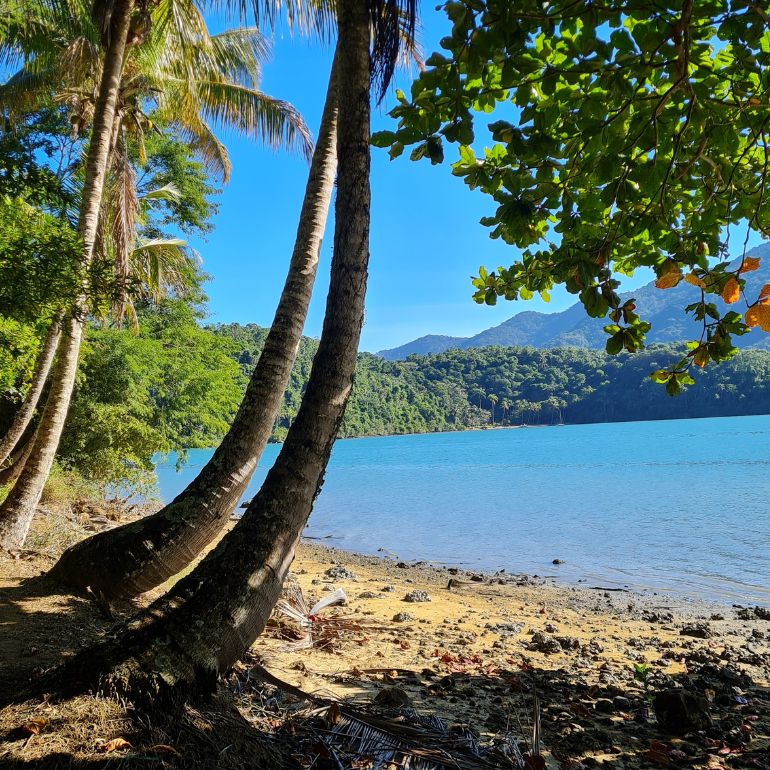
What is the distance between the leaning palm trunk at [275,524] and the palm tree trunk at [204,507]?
142 centimetres

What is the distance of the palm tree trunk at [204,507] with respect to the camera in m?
4.04

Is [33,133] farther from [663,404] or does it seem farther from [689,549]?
[663,404]

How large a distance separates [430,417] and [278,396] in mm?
122277

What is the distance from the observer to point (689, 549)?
12.2m

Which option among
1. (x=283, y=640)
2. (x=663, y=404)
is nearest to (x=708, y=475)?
(x=283, y=640)

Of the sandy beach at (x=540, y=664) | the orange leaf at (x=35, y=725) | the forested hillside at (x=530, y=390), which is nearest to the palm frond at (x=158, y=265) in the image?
the sandy beach at (x=540, y=664)

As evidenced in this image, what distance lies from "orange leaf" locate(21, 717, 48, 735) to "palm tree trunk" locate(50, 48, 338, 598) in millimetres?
2046

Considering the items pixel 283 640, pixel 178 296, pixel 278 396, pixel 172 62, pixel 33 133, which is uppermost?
pixel 33 133

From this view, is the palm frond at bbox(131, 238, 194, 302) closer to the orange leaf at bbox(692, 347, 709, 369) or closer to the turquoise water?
the turquoise water

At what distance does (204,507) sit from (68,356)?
12.0 ft

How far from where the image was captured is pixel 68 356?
643 centimetres

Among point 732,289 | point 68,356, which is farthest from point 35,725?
point 68,356

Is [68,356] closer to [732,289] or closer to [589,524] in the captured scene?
[732,289]

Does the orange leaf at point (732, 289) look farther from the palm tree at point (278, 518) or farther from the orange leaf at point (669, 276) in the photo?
the palm tree at point (278, 518)
